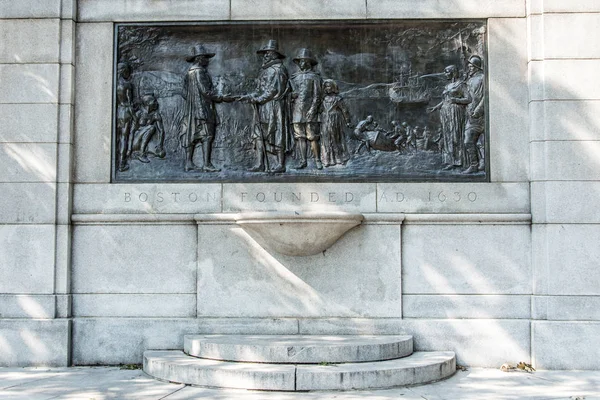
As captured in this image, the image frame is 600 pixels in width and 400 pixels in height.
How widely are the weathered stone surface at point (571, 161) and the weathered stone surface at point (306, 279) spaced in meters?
2.43

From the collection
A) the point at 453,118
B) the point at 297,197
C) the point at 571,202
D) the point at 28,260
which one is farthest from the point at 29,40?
the point at 571,202

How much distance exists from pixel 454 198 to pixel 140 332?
200 inches

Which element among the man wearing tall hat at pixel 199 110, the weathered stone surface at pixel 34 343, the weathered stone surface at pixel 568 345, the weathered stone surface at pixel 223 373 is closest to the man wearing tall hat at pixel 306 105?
the man wearing tall hat at pixel 199 110

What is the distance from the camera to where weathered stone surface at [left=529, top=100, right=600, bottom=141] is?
386 inches

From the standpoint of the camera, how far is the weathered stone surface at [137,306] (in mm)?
10031

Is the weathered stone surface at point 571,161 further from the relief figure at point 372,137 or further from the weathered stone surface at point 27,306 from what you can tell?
the weathered stone surface at point 27,306

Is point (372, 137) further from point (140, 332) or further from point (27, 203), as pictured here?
point (27, 203)

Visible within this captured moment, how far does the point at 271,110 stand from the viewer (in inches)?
405

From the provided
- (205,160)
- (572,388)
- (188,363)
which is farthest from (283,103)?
(572,388)

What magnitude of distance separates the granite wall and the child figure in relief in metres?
0.51

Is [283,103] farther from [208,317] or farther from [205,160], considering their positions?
[208,317]

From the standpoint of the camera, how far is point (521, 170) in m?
10.0

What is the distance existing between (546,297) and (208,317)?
16.1 ft

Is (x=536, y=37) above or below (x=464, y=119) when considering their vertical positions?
above
